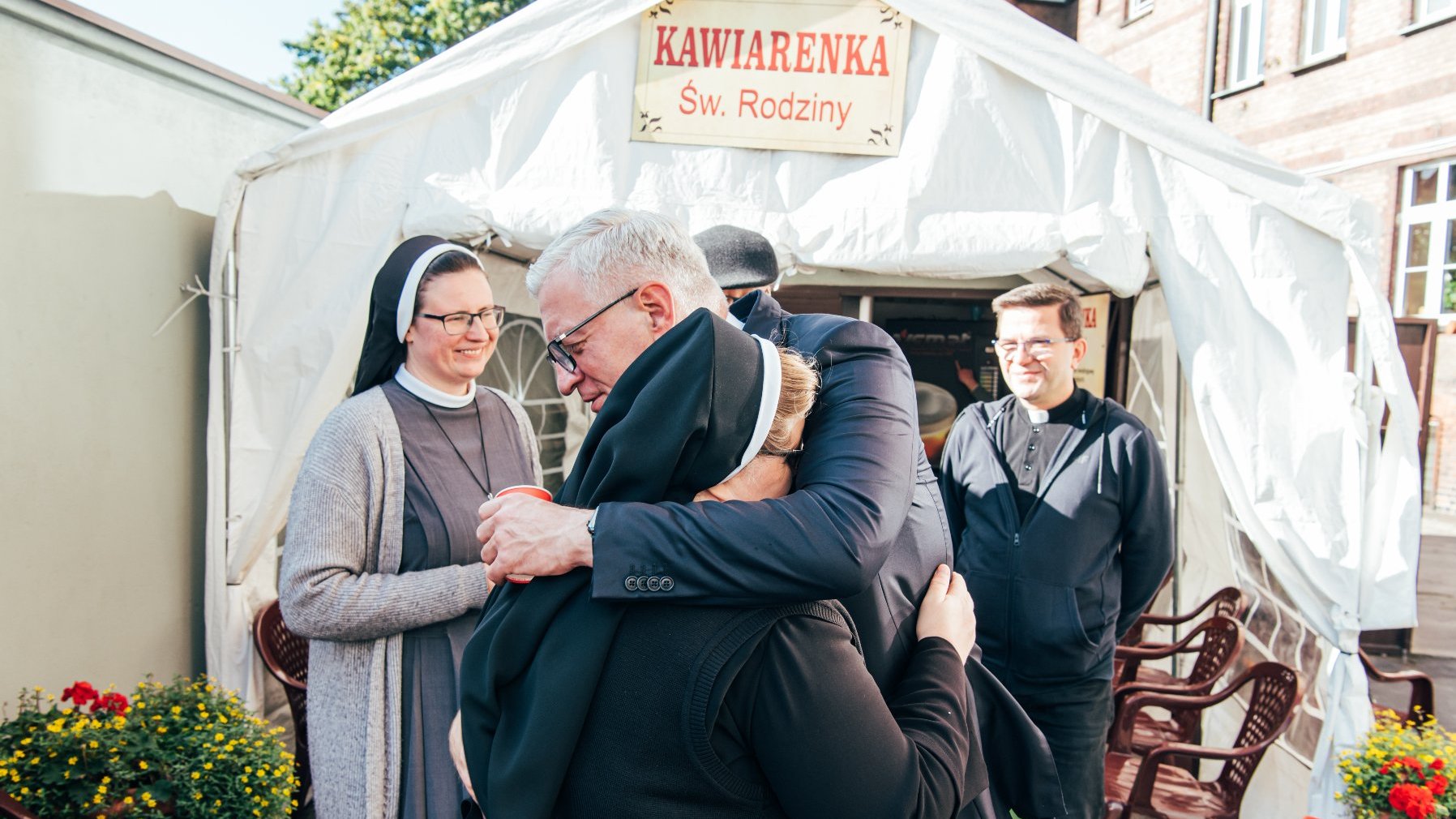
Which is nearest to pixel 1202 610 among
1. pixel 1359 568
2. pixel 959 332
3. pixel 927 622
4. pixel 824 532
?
pixel 1359 568

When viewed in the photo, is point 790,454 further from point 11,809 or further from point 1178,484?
point 1178,484

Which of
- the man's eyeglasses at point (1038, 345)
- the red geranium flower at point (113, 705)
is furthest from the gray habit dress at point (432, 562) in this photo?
the man's eyeglasses at point (1038, 345)

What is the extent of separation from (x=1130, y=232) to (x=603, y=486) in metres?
2.83

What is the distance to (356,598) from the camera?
6.86 ft

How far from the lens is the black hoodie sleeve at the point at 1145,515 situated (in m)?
2.98

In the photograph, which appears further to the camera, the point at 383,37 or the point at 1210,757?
the point at 383,37

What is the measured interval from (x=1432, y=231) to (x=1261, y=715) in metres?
12.7

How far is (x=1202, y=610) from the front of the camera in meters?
4.34

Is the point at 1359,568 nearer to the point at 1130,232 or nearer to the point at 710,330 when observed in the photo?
the point at 1130,232

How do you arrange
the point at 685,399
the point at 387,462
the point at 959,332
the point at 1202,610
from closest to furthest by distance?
the point at 685,399 < the point at 387,462 < the point at 1202,610 < the point at 959,332

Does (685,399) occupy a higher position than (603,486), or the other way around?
(685,399)

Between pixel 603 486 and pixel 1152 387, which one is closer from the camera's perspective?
pixel 603 486

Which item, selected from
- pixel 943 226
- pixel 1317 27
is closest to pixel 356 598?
pixel 943 226

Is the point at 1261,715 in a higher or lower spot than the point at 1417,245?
lower
